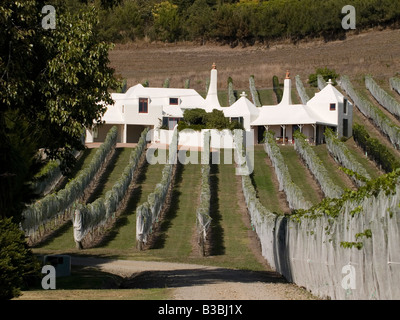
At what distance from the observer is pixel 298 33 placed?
12656 centimetres

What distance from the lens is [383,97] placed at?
74.3m

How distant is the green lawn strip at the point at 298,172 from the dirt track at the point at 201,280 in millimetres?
18624

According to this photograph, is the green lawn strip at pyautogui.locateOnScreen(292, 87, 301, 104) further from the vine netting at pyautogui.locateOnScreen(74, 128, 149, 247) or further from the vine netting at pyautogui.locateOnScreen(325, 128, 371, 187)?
the vine netting at pyautogui.locateOnScreen(74, 128, 149, 247)

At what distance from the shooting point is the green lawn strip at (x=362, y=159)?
53.4 metres

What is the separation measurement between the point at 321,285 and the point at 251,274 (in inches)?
353

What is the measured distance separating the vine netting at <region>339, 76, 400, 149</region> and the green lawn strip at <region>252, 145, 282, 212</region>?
9.53m

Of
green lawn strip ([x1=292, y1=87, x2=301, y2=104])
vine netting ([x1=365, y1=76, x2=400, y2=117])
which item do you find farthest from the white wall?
green lawn strip ([x1=292, y1=87, x2=301, y2=104])

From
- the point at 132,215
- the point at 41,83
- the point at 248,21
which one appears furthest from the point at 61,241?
the point at 248,21

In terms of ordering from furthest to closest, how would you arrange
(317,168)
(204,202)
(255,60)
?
(255,60) < (317,168) < (204,202)

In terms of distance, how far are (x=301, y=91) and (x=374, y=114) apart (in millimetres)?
16208

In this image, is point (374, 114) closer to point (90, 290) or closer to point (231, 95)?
point (231, 95)

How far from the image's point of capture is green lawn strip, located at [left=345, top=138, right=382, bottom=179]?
175ft
